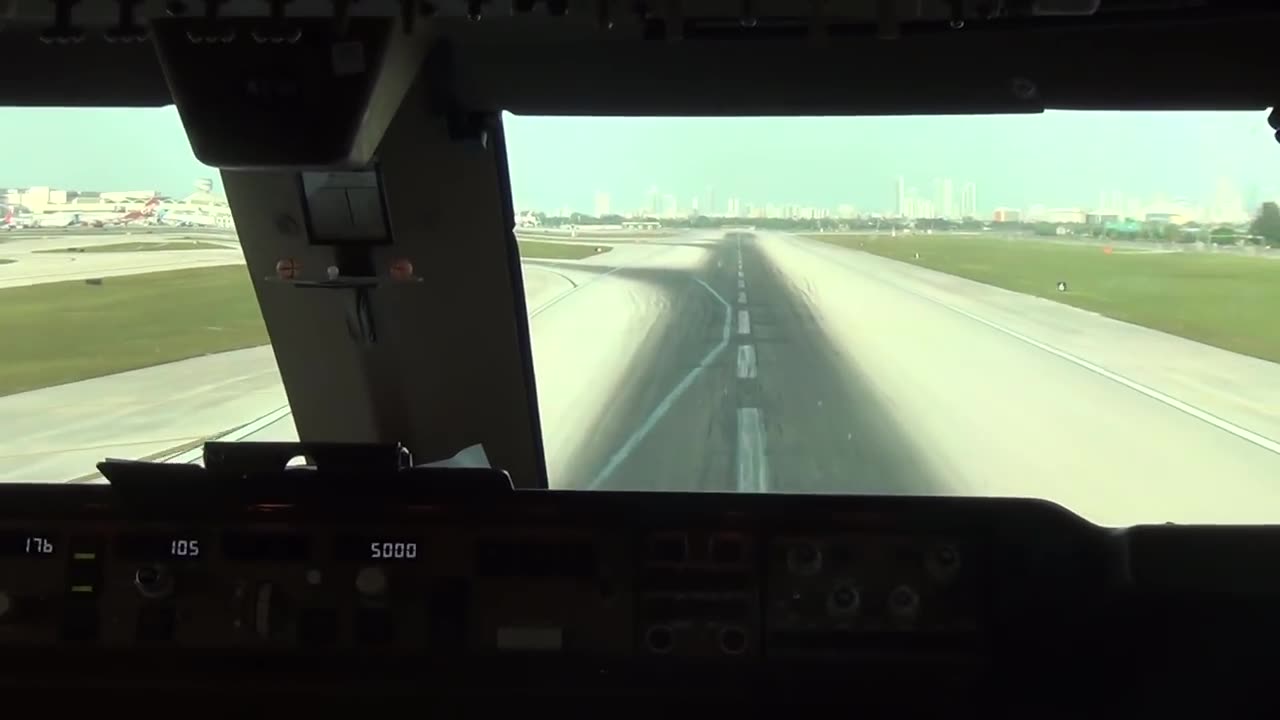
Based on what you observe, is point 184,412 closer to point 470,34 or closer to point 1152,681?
point 470,34

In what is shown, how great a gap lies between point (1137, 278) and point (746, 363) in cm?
103

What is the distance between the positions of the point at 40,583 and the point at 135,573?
163 mm

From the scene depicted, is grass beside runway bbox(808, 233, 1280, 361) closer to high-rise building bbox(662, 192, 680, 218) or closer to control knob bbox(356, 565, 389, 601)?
high-rise building bbox(662, 192, 680, 218)

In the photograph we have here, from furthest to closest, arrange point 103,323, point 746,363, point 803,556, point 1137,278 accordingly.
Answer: point 746,363
point 103,323
point 1137,278
point 803,556

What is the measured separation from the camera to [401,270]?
102 inches

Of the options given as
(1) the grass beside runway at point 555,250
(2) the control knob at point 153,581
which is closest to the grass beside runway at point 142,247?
(1) the grass beside runway at point 555,250

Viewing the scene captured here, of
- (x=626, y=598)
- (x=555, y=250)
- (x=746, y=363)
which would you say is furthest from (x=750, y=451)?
(x=626, y=598)

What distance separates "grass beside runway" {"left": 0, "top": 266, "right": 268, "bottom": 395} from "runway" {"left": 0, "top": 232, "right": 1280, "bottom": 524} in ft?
0.82

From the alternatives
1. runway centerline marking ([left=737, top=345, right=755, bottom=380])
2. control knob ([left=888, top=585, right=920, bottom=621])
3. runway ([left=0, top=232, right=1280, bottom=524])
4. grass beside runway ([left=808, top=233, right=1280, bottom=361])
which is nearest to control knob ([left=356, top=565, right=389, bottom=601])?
control knob ([left=888, top=585, right=920, bottom=621])

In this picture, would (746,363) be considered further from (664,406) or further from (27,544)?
(27,544)

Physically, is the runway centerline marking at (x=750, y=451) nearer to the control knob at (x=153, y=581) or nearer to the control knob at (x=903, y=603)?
the control knob at (x=903, y=603)

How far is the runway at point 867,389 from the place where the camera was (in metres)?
2.46

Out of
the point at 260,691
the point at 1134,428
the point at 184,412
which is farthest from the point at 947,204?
the point at 184,412

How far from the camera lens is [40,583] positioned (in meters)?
1.59
